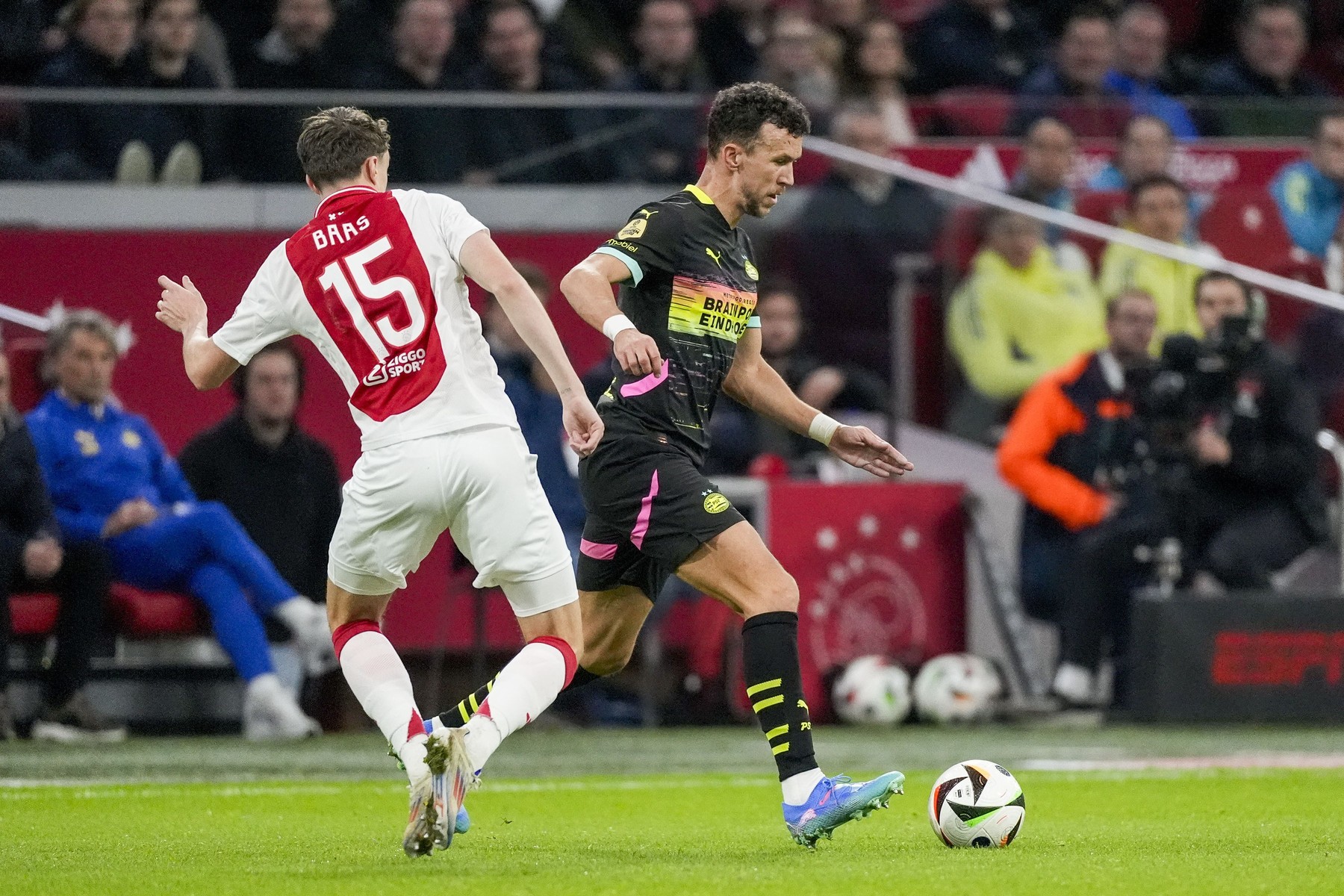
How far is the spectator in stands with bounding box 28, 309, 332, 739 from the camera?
10430 mm

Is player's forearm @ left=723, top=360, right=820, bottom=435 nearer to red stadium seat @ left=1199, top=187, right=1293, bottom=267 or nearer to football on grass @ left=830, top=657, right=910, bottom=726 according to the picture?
football on grass @ left=830, top=657, right=910, bottom=726

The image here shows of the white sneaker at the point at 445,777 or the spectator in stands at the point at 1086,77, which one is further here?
the spectator in stands at the point at 1086,77

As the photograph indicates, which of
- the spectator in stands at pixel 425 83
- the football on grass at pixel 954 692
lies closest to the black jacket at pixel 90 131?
the spectator in stands at pixel 425 83

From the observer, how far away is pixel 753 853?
573 cm

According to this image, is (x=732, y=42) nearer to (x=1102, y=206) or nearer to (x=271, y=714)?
(x=1102, y=206)

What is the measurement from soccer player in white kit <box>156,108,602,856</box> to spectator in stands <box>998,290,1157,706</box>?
611cm

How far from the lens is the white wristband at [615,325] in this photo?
224 inches

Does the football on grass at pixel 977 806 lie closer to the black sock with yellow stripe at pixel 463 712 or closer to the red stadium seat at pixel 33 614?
the black sock with yellow stripe at pixel 463 712

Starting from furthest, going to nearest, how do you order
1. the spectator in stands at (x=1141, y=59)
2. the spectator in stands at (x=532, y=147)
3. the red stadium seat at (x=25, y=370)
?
the spectator in stands at (x=1141, y=59) → the spectator in stands at (x=532, y=147) → the red stadium seat at (x=25, y=370)

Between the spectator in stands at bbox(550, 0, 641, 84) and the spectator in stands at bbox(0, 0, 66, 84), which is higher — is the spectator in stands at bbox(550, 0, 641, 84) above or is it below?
above

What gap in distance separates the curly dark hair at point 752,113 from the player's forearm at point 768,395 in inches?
27.6

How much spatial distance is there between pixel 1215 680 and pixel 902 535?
1.90 m

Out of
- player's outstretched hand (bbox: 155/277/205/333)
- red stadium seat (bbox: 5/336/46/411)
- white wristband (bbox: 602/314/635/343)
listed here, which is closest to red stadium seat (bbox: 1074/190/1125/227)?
red stadium seat (bbox: 5/336/46/411)

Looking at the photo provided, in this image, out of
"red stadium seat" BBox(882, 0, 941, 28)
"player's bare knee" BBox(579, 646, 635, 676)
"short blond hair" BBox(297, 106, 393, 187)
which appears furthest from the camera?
"red stadium seat" BBox(882, 0, 941, 28)
